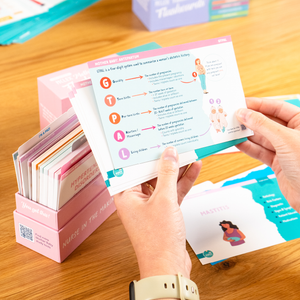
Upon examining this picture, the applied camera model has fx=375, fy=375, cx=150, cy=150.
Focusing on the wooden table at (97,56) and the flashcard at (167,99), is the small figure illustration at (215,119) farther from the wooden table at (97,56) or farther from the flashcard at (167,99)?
the wooden table at (97,56)

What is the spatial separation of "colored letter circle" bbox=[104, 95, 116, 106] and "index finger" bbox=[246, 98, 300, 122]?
0.36m

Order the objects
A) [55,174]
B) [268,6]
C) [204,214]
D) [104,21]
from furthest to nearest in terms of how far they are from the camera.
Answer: [268,6] < [104,21] < [204,214] < [55,174]

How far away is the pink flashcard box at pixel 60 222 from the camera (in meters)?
0.69

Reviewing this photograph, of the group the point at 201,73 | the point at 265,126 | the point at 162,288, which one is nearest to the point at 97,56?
the point at 201,73

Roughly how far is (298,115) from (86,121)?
1.60 feet

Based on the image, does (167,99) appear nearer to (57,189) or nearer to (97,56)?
(57,189)

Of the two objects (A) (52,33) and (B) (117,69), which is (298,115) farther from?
(A) (52,33)

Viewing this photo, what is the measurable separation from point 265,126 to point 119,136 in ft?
0.95

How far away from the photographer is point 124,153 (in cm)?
70

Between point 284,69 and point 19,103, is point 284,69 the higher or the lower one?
the lower one

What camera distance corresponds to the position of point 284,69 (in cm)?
134

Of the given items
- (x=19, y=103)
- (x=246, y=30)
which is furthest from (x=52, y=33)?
(x=246, y=30)

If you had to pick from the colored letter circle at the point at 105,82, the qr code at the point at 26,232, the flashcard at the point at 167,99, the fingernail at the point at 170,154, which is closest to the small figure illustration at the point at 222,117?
the flashcard at the point at 167,99

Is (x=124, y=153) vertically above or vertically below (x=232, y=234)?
above
